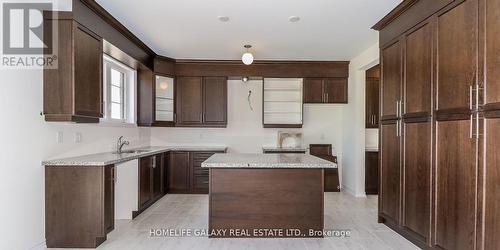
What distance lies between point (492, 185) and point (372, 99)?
3.53 metres

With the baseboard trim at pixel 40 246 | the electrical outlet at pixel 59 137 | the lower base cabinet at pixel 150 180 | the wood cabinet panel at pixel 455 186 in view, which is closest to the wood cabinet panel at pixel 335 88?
the wood cabinet panel at pixel 455 186

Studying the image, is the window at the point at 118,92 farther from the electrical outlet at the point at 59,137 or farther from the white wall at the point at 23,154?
the white wall at the point at 23,154

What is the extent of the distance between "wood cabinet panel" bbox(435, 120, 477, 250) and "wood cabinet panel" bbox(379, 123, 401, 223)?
0.65 meters

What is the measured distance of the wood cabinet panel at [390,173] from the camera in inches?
126

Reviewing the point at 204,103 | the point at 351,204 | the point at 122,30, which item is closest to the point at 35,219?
the point at 122,30

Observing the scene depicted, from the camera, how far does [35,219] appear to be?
2.68 metres

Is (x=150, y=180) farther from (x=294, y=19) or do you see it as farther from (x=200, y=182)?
(x=294, y=19)

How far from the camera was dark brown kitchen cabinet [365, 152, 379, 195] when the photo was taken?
527 centimetres

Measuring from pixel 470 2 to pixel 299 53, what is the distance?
9.47ft

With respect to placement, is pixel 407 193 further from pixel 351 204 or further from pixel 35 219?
pixel 35 219

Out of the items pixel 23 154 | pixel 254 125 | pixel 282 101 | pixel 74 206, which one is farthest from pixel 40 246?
pixel 282 101

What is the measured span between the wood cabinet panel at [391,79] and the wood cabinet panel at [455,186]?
0.78 meters

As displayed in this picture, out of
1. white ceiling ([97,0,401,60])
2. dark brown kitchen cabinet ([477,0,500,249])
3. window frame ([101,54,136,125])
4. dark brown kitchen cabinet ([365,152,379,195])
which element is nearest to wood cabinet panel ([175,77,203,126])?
white ceiling ([97,0,401,60])

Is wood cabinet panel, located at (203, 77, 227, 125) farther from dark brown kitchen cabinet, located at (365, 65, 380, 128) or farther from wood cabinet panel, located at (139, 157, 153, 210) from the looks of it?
dark brown kitchen cabinet, located at (365, 65, 380, 128)
